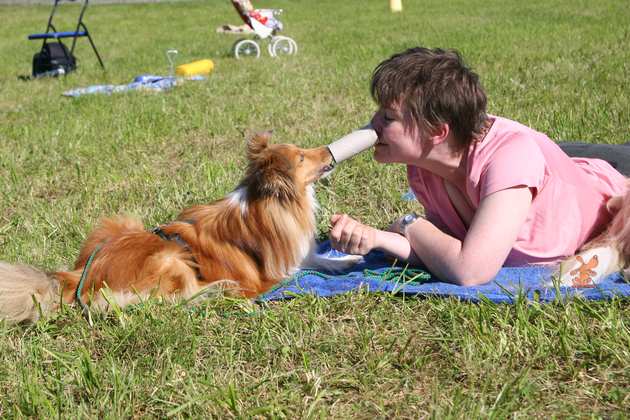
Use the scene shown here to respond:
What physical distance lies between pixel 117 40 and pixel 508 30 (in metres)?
8.89

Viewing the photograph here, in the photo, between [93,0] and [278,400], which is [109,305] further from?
[93,0]

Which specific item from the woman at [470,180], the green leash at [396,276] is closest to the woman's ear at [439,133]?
the woman at [470,180]

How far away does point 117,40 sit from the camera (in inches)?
608

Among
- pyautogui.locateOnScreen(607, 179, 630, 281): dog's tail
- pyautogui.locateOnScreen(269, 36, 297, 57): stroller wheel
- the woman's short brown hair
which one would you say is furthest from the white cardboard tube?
pyautogui.locateOnScreen(269, 36, 297, 57): stroller wheel

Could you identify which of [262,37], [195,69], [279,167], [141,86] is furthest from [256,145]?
[262,37]

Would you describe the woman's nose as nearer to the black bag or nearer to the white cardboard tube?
the white cardboard tube

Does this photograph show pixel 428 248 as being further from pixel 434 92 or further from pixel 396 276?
pixel 434 92

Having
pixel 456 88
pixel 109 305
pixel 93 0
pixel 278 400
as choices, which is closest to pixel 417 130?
pixel 456 88

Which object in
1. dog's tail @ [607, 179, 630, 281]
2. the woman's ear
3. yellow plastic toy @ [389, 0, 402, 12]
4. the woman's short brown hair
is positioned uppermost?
the woman's short brown hair

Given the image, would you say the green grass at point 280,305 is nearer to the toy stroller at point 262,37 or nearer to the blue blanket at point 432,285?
the blue blanket at point 432,285

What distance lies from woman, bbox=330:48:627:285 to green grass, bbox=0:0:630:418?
275mm

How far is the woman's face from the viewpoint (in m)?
3.04

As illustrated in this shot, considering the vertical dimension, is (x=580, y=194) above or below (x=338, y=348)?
above

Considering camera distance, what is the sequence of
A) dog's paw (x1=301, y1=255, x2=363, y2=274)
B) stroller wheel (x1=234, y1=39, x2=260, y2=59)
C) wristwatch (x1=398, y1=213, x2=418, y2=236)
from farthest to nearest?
1. stroller wheel (x1=234, y1=39, x2=260, y2=59)
2. dog's paw (x1=301, y1=255, x2=363, y2=274)
3. wristwatch (x1=398, y1=213, x2=418, y2=236)
